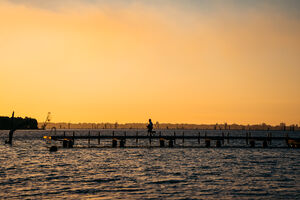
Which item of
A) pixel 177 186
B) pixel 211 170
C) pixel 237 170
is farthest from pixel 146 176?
pixel 237 170

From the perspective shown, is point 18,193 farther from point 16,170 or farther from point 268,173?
point 268,173

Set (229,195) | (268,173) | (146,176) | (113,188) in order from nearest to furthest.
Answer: (229,195) < (113,188) < (146,176) < (268,173)

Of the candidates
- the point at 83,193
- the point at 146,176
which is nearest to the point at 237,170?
the point at 146,176

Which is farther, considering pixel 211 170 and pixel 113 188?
pixel 211 170

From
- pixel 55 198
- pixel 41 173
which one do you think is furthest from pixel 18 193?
pixel 41 173

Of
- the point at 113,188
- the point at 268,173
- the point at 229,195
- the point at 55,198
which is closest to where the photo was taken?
the point at 55,198

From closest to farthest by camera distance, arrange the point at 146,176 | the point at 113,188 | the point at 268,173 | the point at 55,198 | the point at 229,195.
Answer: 1. the point at 55,198
2. the point at 229,195
3. the point at 113,188
4. the point at 146,176
5. the point at 268,173

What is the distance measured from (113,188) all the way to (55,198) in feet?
16.5

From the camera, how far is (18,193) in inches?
917

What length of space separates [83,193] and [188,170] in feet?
53.3

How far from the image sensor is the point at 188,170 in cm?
3697

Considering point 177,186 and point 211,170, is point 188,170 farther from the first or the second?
point 177,186

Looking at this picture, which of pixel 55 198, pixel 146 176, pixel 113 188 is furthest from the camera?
pixel 146 176

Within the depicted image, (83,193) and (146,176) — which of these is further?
(146,176)
